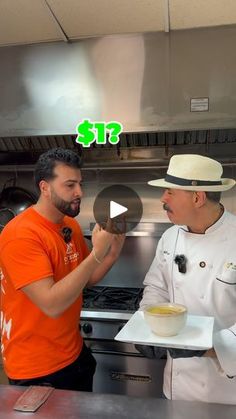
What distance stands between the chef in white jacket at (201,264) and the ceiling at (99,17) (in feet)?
3.37

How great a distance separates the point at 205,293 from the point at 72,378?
1.93ft

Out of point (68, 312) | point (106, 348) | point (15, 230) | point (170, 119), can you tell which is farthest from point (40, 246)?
point (170, 119)

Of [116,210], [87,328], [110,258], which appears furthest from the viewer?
[116,210]

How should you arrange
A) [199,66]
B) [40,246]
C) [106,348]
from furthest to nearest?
[199,66], [106,348], [40,246]

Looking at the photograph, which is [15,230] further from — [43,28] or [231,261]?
[43,28]

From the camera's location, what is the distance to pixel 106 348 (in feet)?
6.54

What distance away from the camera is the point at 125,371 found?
1983 mm

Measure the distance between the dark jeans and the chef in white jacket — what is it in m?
0.31

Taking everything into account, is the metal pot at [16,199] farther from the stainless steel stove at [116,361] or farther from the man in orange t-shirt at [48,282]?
the man in orange t-shirt at [48,282]

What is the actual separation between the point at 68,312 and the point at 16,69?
1.73 metres

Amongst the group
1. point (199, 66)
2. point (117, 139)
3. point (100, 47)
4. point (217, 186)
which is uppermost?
point (100, 47)

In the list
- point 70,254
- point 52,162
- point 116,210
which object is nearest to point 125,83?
point 116,210

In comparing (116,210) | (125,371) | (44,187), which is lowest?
(125,371)

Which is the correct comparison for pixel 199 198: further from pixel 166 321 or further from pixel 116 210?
pixel 116 210
